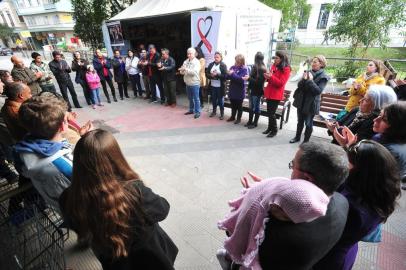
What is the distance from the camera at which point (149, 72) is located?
7.57 metres

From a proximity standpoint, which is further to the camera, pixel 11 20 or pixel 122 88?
pixel 11 20

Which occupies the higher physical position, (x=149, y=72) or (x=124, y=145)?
(x=149, y=72)

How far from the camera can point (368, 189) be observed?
4.49 feet

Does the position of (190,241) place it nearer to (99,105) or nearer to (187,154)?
Result: (187,154)

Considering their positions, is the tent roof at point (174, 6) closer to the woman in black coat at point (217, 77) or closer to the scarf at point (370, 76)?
the woman in black coat at point (217, 77)

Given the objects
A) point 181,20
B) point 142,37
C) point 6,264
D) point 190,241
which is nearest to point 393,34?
point 181,20

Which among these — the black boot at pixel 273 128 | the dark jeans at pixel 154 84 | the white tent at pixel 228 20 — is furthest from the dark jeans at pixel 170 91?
the black boot at pixel 273 128

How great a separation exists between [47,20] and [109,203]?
5045cm

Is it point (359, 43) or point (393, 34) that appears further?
point (393, 34)

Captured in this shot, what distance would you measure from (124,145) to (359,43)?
11.3m

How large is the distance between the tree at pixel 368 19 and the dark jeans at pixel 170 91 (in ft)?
27.3

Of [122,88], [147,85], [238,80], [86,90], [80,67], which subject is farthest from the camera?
[122,88]

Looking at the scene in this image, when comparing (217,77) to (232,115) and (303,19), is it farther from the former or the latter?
(303,19)

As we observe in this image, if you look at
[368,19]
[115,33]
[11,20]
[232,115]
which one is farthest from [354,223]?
[11,20]
